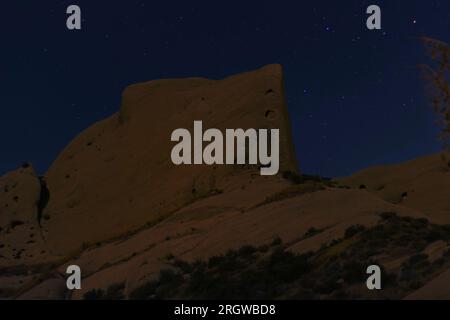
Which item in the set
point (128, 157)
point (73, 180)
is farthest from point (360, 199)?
point (73, 180)

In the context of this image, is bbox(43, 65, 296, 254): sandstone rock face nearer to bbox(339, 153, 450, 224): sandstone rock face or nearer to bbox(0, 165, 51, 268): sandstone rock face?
bbox(0, 165, 51, 268): sandstone rock face

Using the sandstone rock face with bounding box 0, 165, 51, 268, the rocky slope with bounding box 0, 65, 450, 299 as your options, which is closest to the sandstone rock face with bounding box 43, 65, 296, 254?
the rocky slope with bounding box 0, 65, 450, 299

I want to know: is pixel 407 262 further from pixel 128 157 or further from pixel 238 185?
pixel 128 157

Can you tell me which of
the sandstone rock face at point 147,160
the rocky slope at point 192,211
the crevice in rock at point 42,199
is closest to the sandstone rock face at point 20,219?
the rocky slope at point 192,211

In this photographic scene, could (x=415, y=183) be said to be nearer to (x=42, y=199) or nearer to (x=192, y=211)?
(x=192, y=211)

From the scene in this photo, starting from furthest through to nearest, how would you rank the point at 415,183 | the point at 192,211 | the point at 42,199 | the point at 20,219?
the point at 42,199 < the point at 415,183 < the point at 20,219 < the point at 192,211

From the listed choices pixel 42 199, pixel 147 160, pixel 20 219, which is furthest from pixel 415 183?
pixel 20 219

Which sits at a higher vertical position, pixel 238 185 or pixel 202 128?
pixel 202 128

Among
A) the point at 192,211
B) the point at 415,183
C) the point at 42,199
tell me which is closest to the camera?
the point at 192,211

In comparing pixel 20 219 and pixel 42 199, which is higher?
pixel 42 199

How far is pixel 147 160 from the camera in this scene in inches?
1649

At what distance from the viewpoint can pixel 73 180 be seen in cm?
4594

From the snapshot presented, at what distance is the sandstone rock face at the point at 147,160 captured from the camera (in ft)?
118
